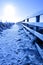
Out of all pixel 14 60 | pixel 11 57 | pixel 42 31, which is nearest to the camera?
pixel 14 60

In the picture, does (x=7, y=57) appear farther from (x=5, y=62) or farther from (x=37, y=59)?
(x=37, y=59)

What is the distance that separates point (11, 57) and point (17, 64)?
1.55 feet

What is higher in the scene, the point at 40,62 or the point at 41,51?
the point at 41,51

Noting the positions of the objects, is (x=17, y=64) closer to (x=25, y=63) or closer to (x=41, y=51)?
(x=25, y=63)

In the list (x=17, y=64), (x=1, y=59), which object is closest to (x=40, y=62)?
(x=17, y=64)

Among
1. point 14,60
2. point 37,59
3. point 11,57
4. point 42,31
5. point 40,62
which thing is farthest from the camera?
point 42,31

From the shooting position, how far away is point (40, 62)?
2.25 m

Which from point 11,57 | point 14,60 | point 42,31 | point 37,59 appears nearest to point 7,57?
point 11,57

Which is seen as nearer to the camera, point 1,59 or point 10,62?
point 10,62

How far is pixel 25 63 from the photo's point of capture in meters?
2.38

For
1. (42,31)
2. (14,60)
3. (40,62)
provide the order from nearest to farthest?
(40,62)
(14,60)
(42,31)

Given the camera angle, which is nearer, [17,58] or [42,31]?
[17,58]

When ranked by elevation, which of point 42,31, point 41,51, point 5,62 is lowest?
point 5,62

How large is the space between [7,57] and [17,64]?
0.55m
